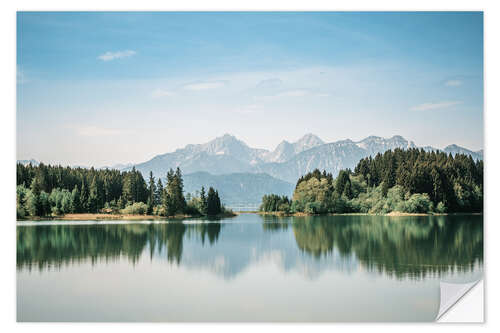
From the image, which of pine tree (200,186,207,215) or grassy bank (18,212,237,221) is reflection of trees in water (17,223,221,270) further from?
pine tree (200,186,207,215)

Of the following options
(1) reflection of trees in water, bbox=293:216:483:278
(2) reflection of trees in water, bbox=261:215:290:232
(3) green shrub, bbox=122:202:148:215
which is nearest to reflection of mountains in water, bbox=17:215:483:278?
(1) reflection of trees in water, bbox=293:216:483:278

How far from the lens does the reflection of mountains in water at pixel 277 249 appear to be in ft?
38.1

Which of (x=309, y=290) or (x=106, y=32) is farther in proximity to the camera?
(x=106, y=32)

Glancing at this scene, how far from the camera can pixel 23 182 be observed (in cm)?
1134

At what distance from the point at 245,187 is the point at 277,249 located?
135ft

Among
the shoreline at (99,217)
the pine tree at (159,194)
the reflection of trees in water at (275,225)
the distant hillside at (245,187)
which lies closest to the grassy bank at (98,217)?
A: the shoreline at (99,217)

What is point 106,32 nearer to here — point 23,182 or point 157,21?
point 157,21

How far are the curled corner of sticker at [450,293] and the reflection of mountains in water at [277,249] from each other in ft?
4.18

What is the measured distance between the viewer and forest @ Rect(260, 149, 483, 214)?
2397 cm

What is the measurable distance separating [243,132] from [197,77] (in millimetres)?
2932

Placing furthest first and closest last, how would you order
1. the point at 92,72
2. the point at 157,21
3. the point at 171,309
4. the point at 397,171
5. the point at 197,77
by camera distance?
the point at 397,171, the point at 197,77, the point at 92,72, the point at 157,21, the point at 171,309
